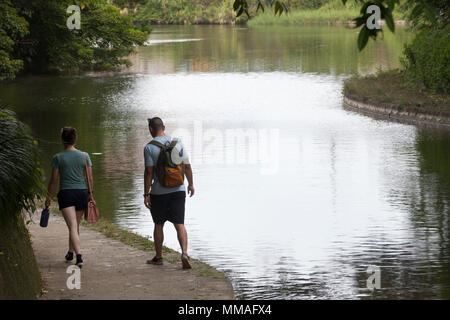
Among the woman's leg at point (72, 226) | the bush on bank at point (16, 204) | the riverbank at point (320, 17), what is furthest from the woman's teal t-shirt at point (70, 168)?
the riverbank at point (320, 17)

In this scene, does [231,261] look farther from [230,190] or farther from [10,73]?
[10,73]

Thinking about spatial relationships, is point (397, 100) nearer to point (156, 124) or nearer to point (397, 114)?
point (397, 114)

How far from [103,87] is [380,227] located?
24258 millimetres

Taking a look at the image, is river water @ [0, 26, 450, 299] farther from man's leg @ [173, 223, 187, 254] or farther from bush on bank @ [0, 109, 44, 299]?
bush on bank @ [0, 109, 44, 299]

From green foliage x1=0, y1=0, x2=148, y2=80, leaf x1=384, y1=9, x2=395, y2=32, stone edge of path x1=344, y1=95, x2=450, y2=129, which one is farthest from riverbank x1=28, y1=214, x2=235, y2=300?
green foliage x1=0, y1=0, x2=148, y2=80

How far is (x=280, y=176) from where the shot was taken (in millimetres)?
16062

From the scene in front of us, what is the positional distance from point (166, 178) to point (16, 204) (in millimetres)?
1857

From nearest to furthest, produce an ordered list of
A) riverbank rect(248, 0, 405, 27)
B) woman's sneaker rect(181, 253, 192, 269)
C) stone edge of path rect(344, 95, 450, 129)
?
woman's sneaker rect(181, 253, 192, 269) < stone edge of path rect(344, 95, 450, 129) < riverbank rect(248, 0, 405, 27)

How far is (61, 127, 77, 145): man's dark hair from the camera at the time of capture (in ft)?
29.7

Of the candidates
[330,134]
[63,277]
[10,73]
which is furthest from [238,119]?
[63,277]

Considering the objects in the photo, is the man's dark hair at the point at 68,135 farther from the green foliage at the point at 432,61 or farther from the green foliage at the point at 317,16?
the green foliage at the point at 317,16

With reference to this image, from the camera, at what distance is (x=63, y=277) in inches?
341

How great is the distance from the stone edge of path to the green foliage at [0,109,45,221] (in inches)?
615

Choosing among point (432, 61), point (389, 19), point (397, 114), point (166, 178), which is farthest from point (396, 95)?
point (389, 19)
